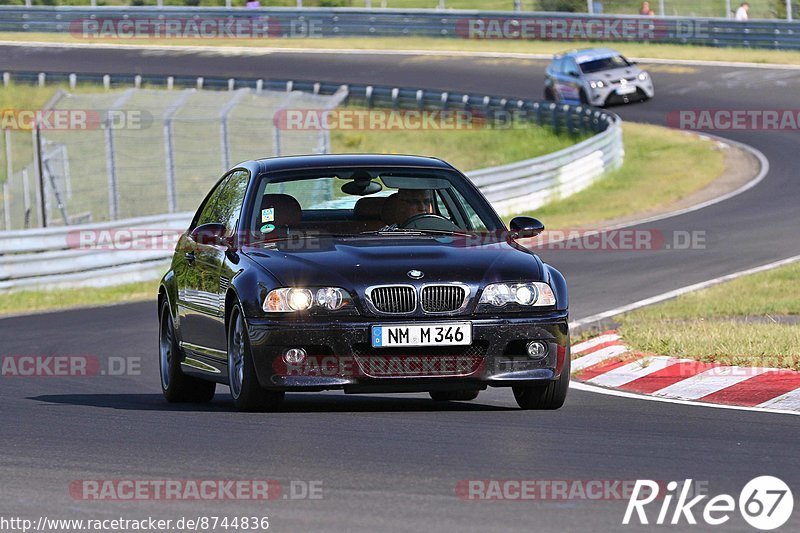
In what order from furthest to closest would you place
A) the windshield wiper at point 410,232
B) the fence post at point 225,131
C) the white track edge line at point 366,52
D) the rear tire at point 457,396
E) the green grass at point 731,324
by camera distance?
the white track edge line at point 366,52, the fence post at point 225,131, the green grass at point 731,324, the rear tire at point 457,396, the windshield wiper at point 410,232

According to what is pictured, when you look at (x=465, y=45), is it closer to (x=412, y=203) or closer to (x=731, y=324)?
(x=731, y=324)

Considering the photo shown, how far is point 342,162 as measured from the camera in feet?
31.3

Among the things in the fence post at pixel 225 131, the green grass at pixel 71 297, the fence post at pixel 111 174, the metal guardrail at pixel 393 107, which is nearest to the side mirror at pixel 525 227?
the green grass at pixel 71 297

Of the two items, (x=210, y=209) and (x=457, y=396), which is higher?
(x=210, y=209)

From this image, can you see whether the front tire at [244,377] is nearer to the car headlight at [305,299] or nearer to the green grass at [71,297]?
the car headlight at [305,299]

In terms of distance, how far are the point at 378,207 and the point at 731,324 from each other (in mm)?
4685

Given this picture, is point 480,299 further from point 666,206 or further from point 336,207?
point 666,206

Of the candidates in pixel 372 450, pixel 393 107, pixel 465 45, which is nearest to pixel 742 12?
pixel 465 45

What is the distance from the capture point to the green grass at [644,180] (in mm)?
26859

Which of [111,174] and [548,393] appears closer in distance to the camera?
[548,393]

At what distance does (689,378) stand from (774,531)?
5.03m

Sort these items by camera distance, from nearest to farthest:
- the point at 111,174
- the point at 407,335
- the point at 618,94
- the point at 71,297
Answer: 1. the point at 407,335
2. the point at 71,297
3. the point at 111,174
4. the point at 618,94

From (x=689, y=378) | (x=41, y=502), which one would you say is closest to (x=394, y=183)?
(x=689, y=378)

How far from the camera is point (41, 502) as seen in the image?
19.4 ft
